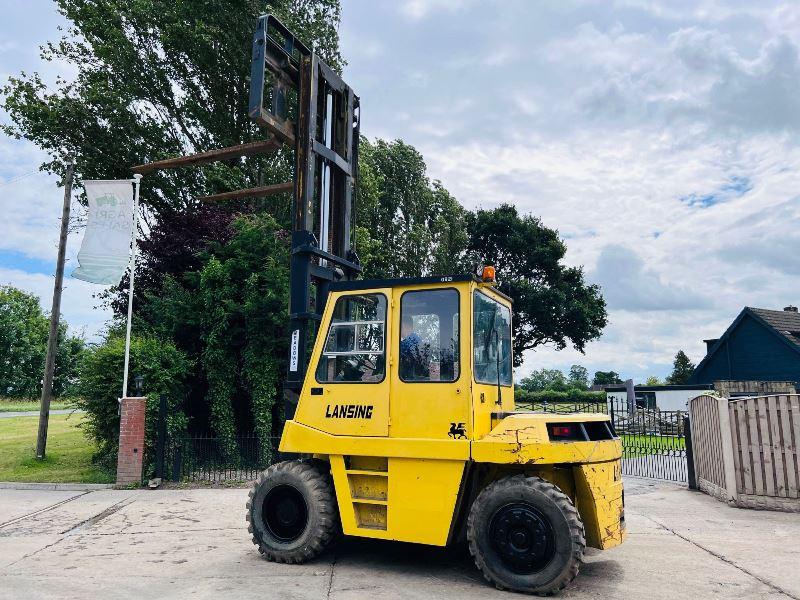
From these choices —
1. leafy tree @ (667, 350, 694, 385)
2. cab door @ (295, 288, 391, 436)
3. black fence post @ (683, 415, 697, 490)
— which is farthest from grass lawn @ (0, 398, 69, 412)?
leafy tree @ (667, 350, 694, 385)

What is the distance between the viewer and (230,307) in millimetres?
13664

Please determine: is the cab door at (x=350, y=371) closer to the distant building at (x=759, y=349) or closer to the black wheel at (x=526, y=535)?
the black wheel at (x=526, y=535)

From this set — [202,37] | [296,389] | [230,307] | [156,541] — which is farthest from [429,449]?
[202,37]

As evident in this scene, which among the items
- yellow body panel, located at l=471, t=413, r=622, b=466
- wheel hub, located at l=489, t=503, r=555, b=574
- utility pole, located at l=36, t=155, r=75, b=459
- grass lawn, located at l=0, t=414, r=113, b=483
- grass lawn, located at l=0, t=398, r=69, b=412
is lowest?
grass lawn, located at l=0, t=414, r=113, b=483

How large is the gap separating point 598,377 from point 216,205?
66175mm

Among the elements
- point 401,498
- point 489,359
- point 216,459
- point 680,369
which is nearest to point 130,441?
point 216,459

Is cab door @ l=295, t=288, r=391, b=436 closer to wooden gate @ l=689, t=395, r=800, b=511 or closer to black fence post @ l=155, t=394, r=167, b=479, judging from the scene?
wooden gate @ l=689, t=395, r=800, b=511

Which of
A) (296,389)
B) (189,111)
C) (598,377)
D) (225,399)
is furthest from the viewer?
(598,377)

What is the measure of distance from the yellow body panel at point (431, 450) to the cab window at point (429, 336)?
0.07 m

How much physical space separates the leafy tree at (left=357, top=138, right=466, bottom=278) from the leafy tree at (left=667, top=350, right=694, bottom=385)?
121 feet

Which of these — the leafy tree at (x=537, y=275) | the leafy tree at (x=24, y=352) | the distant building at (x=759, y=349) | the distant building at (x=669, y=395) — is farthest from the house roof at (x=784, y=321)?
the leafy tree at (x=24, y=352)

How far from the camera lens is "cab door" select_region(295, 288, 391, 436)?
5914 millimetres

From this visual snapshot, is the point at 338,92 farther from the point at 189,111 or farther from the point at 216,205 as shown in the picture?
the point at 189,111

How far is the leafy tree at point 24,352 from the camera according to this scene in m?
53.4
